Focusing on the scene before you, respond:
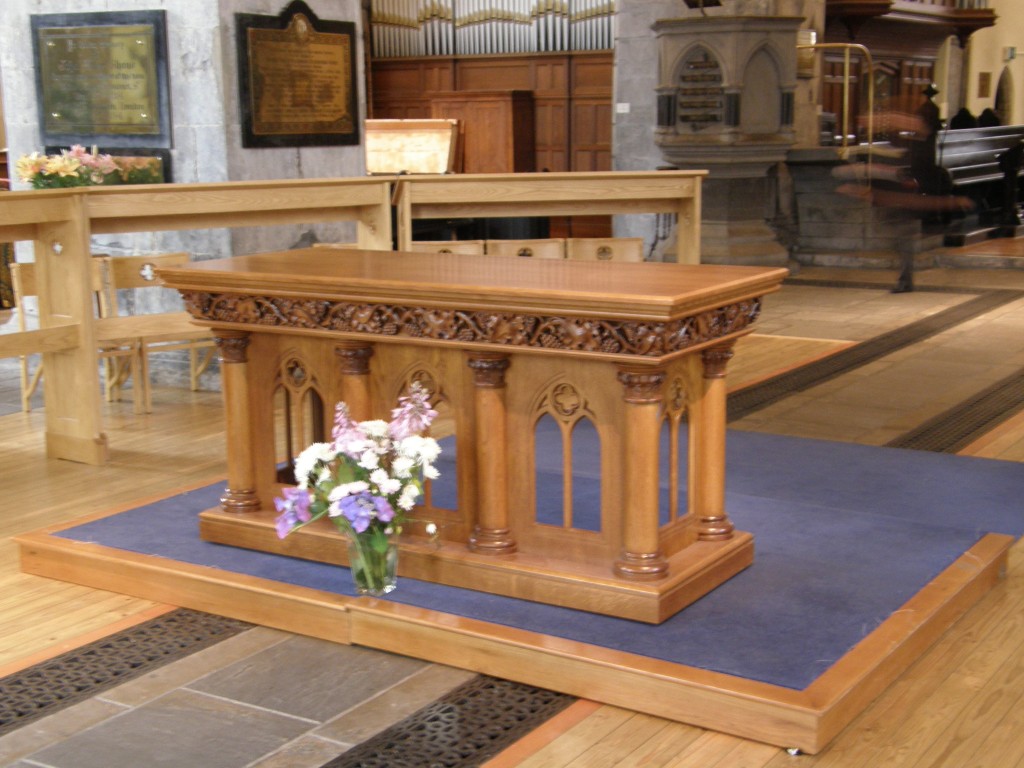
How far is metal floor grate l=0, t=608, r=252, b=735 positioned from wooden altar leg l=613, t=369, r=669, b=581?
1.10 meters

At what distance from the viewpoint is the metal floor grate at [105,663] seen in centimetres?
321

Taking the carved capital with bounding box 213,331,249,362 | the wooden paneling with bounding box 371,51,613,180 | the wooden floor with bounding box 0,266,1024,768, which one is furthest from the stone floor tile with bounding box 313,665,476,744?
the wooden paneling with bounding box 371,51,613,180

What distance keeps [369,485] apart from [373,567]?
0.25 m

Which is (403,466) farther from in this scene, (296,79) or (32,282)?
(296,79)

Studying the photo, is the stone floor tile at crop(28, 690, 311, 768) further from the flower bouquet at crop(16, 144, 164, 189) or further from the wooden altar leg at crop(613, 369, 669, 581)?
the flower bouquet at crop(16, 144, 164, 189)

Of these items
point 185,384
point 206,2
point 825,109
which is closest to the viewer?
point 206,2

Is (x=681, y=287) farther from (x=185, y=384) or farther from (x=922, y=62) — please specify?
(x=922, y=62)

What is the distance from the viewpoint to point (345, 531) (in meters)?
3.51

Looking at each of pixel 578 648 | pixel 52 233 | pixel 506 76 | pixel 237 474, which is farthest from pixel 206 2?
pixel 506 76

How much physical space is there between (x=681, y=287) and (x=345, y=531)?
3.56 feet

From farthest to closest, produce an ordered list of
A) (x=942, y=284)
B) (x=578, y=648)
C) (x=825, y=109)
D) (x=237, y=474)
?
(x=825, y=109) < (x=942, y=284) < (x=237, y=474) < (x=578, y=648)

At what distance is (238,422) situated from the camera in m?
4.11

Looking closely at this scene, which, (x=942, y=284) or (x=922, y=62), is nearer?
(x=942, y=284)

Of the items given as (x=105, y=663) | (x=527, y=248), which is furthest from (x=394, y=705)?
(x=527, y=248)
